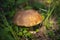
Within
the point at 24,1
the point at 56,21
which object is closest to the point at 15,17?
the point at 24,1

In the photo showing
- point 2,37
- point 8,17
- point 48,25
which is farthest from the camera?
point 8,17

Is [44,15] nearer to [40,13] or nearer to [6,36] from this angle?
[40,13]

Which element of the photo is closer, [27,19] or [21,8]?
[27,19]

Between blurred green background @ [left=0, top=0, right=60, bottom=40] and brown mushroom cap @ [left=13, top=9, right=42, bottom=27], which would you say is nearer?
blurred green background @ [left=0, top=0, right=60, bottom=40]

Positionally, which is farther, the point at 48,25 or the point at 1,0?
the point at 1,0

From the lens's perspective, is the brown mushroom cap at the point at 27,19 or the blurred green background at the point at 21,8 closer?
the blurred green background at the point at 21,8

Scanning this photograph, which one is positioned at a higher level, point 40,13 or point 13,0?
point 13,0

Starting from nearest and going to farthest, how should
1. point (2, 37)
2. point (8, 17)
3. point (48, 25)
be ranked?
point (2, 37), point (48, 25), point (8, 17)
